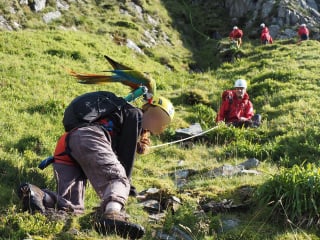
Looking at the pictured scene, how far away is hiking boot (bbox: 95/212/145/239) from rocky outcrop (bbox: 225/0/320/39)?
104 feet

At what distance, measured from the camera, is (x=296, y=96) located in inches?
610

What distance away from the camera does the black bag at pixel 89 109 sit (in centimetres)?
619

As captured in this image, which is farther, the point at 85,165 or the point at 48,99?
the point at 48,99

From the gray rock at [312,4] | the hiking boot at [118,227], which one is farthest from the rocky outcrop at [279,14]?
the hiking boot at [118,227]

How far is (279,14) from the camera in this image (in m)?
36.7

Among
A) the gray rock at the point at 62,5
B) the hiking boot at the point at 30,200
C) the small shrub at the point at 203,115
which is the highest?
the gray rock at the point at 62,5

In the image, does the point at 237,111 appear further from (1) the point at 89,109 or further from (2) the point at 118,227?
(2) the point at 118,227

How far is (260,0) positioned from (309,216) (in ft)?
117

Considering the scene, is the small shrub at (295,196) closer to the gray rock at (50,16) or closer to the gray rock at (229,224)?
the gray rock at (229,224)

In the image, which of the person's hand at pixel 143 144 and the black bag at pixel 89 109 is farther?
the person's hand at pixel 143 144

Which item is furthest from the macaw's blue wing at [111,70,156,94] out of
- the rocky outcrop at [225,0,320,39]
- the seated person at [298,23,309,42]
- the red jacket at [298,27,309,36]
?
the rocky outcrop at [225,0,320,39]

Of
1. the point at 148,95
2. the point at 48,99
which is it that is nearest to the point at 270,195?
the point at 148,95

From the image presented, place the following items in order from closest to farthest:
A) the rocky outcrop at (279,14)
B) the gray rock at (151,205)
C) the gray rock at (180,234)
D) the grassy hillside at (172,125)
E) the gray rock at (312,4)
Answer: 1. the gray rock at (180,234)
2. the grassy hillside at (172,125)
3. the gray rock at (151,205)
4. the rocky outcrop at (279,14)
5. the gray rock at (312,4)

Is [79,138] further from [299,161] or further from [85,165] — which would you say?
[299,161]
